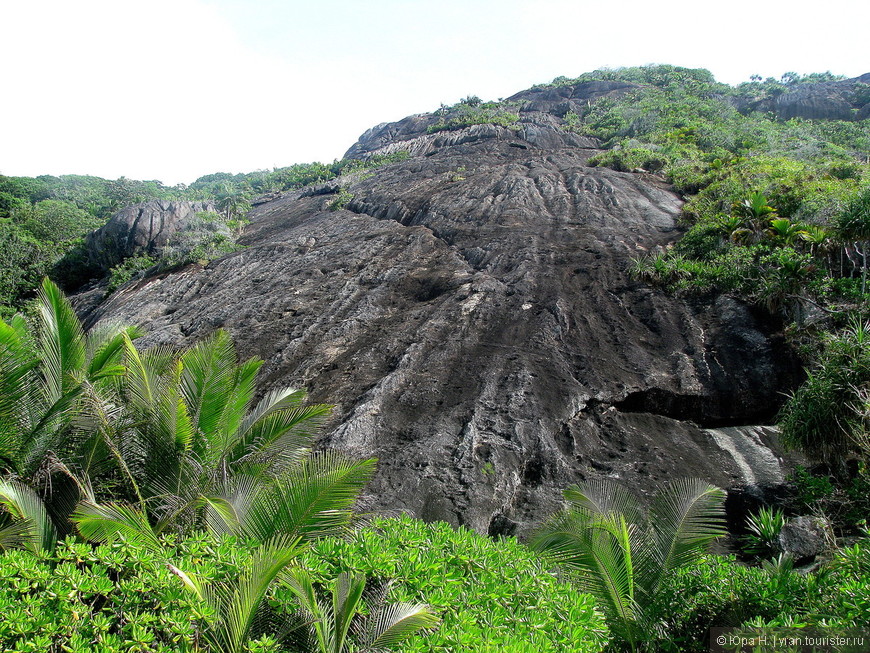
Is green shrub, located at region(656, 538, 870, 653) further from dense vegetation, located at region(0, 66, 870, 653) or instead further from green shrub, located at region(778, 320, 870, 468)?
green shrub, located at region(778, 320, 870, 468)

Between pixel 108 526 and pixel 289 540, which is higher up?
pixel 108 526

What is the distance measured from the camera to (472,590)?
4.39 m

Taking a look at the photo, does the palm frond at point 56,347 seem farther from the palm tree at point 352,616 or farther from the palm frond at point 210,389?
the palm tree at point 352,616

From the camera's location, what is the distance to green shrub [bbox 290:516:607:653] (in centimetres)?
370

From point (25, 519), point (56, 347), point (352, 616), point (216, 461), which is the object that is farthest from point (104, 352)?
point (352, 616)

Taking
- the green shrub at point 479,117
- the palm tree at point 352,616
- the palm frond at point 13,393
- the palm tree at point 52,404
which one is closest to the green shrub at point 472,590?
the palm tree at point 352,616

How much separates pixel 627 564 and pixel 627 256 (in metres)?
14.5

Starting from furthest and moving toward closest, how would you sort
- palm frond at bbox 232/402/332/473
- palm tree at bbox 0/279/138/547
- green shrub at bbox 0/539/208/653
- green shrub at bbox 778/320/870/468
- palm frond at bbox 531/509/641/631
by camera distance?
1. green shrub at bbox 778/320/870/468
2. palm frond at bbox 232/402/332/473
3. palm tree at bbox 0/279/138/547
4. palm frond at bbox 531/509/641/631
5. green shrub at bbox 0/539/208/653

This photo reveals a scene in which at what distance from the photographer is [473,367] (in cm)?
1230

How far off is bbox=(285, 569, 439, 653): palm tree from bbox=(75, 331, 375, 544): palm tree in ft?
2.89

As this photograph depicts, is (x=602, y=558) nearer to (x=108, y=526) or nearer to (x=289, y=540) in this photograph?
(x=289, y=540)

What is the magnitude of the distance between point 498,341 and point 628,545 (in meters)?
8.50

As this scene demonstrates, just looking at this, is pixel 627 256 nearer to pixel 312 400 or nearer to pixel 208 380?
pixel 312 400

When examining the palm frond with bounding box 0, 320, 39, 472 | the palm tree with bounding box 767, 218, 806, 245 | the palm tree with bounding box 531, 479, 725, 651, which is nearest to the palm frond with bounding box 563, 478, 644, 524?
the palm tree with bounding box 531, 479, 725, 651
